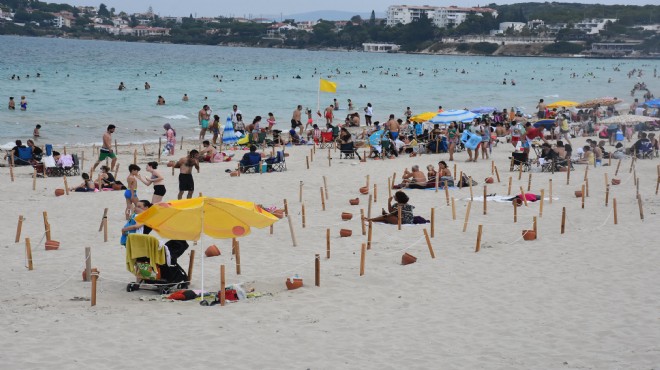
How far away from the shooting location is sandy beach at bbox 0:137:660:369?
27.2 ft

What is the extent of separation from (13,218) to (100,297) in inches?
237

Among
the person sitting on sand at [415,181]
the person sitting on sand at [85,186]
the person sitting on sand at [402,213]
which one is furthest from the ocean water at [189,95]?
the person sitting on sand at [402,213]

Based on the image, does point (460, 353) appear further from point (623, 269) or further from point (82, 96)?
point (82, 96)

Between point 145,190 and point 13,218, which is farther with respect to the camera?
point 145,190

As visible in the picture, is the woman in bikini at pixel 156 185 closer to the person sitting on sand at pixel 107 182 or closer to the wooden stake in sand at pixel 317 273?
the person sitting on sand at pixel 107 182

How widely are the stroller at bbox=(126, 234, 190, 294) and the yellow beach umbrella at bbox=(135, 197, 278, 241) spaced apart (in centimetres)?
26

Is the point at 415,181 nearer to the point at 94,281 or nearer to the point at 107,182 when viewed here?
the point at 107,182

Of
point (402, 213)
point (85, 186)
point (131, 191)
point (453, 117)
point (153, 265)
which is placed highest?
point (453, 117)

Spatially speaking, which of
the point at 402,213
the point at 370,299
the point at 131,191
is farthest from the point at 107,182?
the point at 370,299

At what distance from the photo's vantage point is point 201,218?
10289 mm

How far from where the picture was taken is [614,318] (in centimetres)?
955

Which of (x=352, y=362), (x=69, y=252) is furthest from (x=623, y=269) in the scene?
(x=69, y=252)

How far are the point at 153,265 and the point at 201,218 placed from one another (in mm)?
947

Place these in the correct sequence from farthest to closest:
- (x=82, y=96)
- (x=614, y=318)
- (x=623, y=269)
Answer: (x=82, y=96) → (x=623, y=269) → (x=614, y=318)
